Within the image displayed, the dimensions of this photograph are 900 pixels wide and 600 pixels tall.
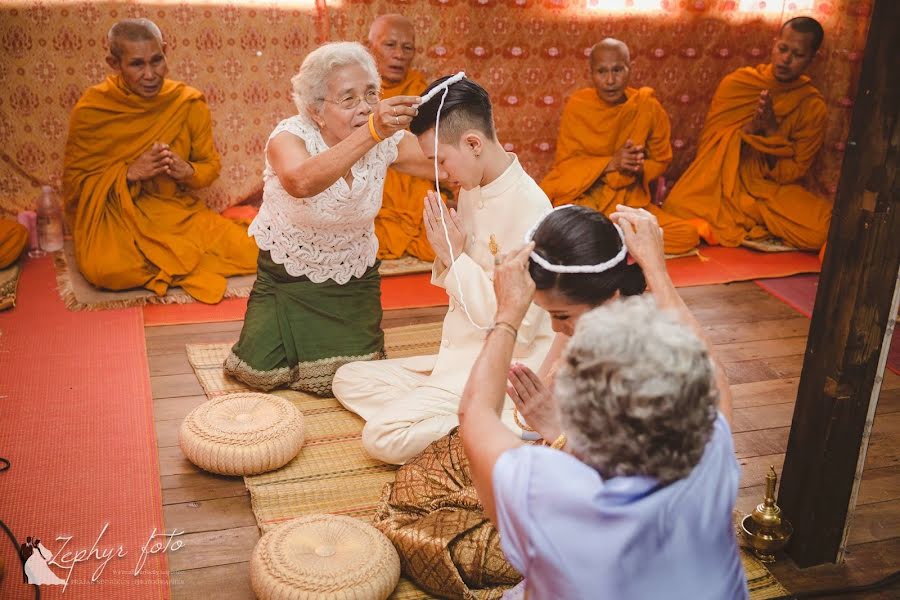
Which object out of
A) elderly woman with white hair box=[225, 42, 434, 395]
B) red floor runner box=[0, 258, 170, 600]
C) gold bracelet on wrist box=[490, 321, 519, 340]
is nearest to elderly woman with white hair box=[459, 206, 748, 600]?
gold bracelet on wrist box=[490, 321, 519, 340]

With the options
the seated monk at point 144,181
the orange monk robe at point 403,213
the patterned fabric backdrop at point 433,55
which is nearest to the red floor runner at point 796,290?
the patterned fabric backdrop at point 433,55

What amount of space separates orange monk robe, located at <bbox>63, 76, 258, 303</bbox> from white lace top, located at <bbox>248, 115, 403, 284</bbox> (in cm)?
130

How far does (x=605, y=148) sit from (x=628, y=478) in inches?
209

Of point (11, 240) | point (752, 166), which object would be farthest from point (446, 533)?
point (752, 166)

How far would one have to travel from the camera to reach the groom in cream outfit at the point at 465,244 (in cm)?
317

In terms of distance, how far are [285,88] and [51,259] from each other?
6.42ft

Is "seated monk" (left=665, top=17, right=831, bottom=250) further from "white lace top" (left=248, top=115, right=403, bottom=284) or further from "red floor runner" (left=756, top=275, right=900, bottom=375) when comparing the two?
"white lace top" (left=248, top=115, right=403, bottom=284)

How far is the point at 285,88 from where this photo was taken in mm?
6410

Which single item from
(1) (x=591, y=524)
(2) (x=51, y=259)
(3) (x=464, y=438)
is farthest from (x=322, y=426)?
(2) (x=51, y=259)

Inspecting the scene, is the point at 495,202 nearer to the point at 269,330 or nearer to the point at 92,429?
the point at 269,330

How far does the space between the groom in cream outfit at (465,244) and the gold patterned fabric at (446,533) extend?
1.42ft

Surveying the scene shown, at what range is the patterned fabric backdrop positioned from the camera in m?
5.90

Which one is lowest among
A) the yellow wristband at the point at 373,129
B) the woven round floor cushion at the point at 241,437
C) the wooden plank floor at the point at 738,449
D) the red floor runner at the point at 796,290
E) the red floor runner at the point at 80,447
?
the red floor runner at the point at 796,290

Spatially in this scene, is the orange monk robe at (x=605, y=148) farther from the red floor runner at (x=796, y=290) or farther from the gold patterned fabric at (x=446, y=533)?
the gold patterned fabric at (x=446, y=533)
